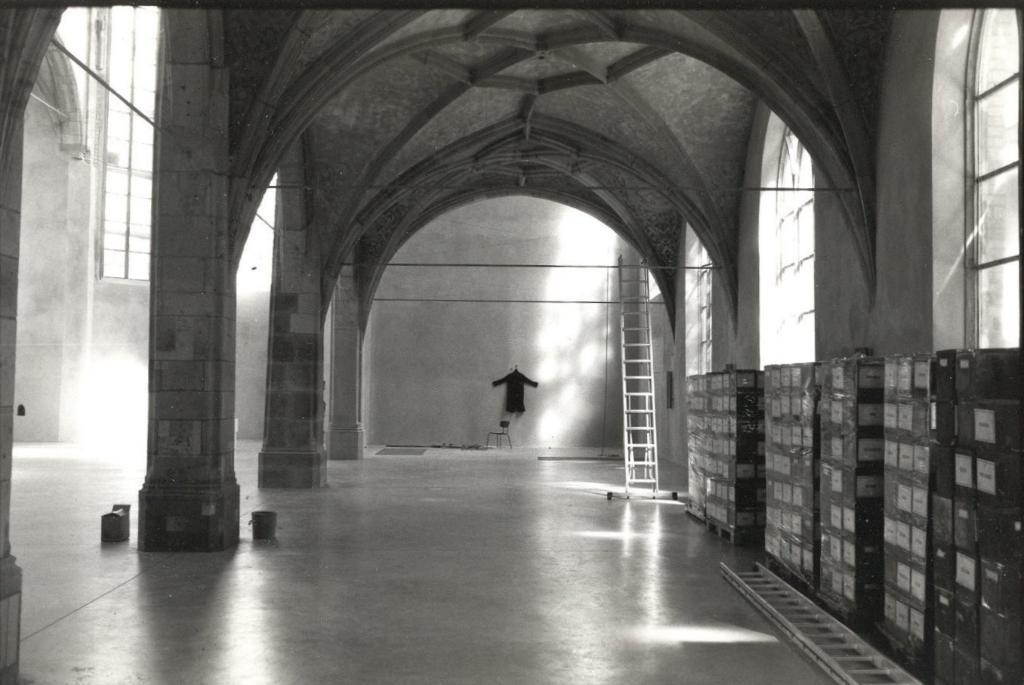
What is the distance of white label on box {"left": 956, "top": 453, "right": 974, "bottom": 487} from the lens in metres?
5.17

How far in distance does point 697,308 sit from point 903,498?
47.2 ft

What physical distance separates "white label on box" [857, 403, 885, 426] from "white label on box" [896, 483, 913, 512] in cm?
70

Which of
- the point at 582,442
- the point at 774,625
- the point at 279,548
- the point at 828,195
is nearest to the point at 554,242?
the point at 582,442

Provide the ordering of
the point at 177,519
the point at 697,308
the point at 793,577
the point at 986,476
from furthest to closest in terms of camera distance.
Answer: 1. the point at 697,308
2. the point at 177,519
3. the point at 793,577
4. the point at 986,476

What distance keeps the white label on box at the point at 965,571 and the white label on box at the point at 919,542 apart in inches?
16.4

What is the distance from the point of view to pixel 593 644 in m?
6.23

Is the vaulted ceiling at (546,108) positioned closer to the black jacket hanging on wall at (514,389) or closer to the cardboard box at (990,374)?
the cardboard box at (990,374)

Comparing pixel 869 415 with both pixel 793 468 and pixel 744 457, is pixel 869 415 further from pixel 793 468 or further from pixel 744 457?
pixel 744 457

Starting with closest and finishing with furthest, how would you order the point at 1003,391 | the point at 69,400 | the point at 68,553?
the point at 1003,391
the point at 68,553
the point at 69,400

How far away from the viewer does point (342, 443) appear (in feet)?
69.3

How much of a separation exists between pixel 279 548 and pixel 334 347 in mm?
11517

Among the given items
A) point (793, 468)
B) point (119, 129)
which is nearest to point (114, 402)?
point (119, 129)

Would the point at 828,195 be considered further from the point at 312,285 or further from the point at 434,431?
the point at 434,431

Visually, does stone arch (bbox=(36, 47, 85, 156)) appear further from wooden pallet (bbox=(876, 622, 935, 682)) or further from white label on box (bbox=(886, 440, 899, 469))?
wooden pallet (bbox=(876, 622, 935, 682))
